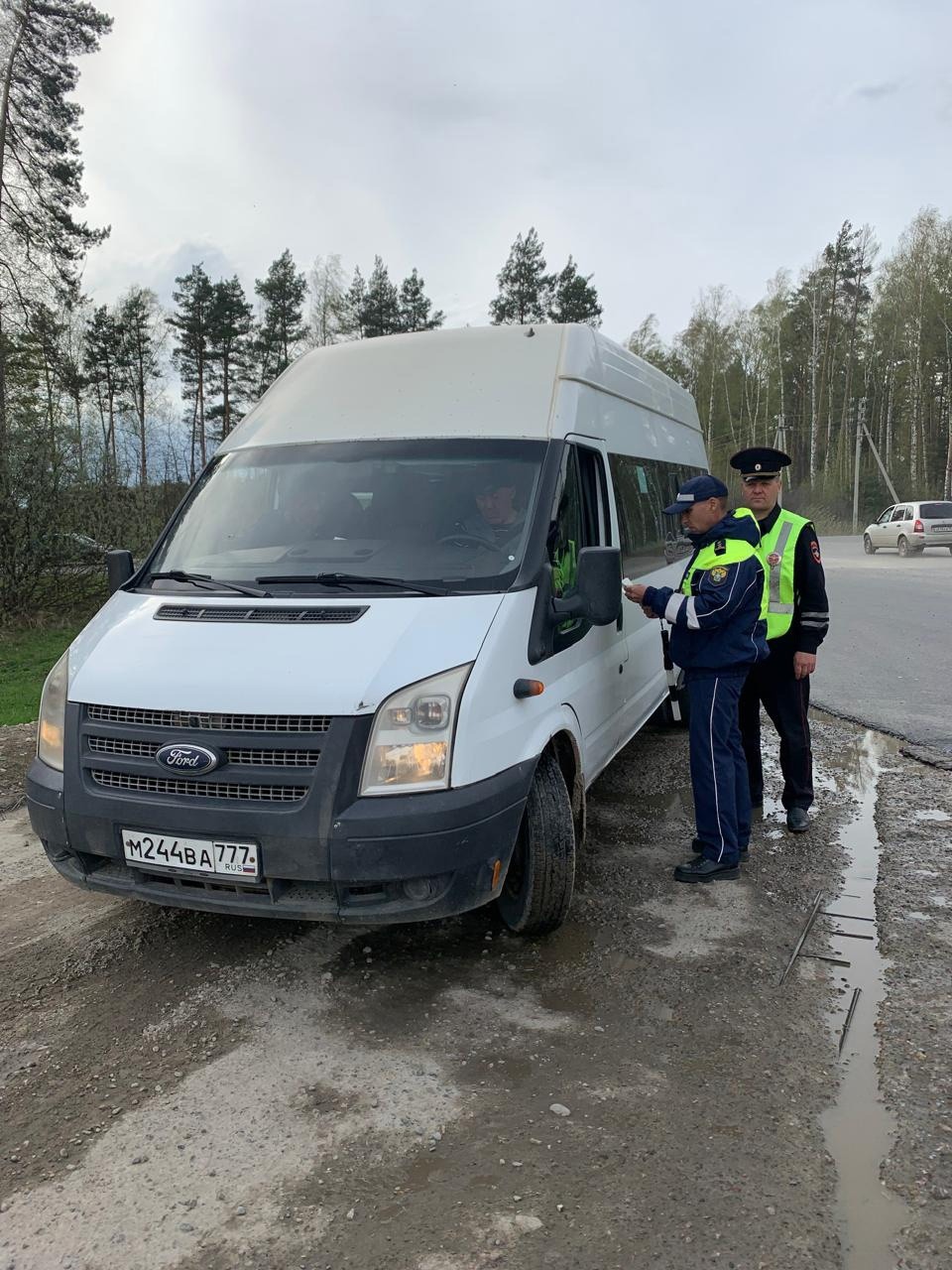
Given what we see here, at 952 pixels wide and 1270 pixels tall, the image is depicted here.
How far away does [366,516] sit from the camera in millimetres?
4031

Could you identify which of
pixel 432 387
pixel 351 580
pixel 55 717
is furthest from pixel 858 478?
pixel 55 717

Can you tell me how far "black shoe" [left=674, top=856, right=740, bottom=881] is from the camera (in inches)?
176

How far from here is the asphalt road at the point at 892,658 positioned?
7.67 meters

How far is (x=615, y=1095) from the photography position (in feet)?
9.32

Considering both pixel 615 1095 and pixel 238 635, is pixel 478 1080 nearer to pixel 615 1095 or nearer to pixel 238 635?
pixel 615 1095

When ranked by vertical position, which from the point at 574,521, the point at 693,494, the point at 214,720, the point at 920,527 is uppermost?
the point at 920,527

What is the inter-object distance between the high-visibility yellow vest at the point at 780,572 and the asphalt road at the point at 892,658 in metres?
2.36

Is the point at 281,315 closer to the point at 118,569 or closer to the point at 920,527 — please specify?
the point at 920,527

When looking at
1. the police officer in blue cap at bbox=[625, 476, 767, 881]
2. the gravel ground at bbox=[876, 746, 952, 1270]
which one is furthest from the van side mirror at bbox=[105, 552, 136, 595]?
Answer: the gravel ground at bbox=[876, 746, 952, 1270]

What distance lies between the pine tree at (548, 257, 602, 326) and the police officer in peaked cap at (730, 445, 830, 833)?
35187 mm

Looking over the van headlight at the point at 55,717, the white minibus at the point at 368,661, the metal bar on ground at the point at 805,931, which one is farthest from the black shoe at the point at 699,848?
the van headlight at the point at 55,717

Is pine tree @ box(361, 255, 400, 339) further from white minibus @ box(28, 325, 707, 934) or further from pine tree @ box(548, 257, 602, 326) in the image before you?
white minibus @ box(28, 325, 707, 934)

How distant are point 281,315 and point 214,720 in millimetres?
39628

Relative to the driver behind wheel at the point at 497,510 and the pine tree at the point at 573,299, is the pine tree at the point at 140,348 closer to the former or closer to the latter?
the pine tree at the point at 573,299
